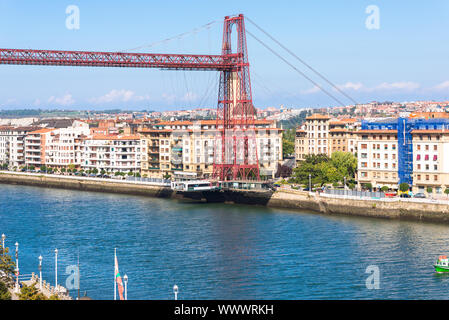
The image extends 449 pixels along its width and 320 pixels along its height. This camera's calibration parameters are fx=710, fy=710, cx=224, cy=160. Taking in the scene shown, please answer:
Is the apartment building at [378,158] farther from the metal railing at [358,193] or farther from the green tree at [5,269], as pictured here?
the green tree at [5,269]

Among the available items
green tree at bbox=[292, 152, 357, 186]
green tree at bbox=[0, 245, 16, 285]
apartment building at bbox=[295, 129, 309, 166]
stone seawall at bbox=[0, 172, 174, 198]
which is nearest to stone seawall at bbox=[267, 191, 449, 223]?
green tree at bbox=[292, 152, 357, 186]

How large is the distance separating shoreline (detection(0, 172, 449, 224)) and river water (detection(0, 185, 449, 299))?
1049 millimetres

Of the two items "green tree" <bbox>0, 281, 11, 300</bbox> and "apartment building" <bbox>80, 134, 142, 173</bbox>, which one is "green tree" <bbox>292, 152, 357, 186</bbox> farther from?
"green tree" <bbox>0, 281, 11, 300</bbox>

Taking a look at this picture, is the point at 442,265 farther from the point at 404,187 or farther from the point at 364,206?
the point at 404,187

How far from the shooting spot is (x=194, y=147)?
5734cm

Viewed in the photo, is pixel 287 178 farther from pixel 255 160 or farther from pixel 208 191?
pixel 208 191

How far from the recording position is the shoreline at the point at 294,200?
36.8 metres

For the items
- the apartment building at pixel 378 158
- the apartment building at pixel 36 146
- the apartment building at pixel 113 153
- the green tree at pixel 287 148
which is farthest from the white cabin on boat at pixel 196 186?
the apartment building at pixel 36 146

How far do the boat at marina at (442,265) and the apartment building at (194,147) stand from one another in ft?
104

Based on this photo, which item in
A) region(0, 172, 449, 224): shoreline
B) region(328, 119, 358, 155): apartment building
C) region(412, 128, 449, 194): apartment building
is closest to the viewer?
region(0, 172, 449, 224): shoreline

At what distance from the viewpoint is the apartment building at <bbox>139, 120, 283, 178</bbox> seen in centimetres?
5722

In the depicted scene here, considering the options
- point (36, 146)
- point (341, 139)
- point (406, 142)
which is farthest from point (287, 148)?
point (406, 142)
